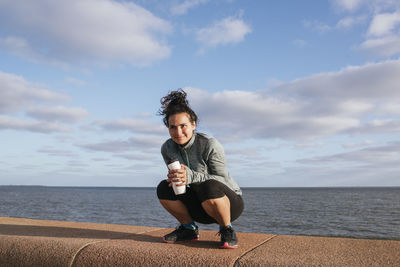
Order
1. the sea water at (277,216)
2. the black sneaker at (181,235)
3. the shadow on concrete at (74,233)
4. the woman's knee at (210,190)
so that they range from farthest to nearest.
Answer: the sea water at (277,216), the shadow on concrete at (74,233), the black sneaker at (181,235), the woman's knee at (210,190)

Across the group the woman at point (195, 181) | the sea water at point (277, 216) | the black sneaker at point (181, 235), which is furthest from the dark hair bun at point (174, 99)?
the sea water at point (277, 216)

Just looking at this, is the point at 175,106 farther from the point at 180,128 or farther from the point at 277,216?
the point at 277,216

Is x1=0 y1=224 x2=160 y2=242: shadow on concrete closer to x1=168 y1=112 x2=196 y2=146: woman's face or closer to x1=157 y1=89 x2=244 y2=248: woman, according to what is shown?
x1=157 y1=89 x2=244 y2=248: woman

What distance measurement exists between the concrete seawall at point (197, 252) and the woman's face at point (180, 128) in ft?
3.28

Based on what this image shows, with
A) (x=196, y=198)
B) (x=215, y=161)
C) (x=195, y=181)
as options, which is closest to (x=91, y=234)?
(x=196, y=198)

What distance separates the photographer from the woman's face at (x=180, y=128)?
3.20 m

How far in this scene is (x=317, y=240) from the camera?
346cm

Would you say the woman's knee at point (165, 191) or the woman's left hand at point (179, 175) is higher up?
the woman's left hand at point (179, 175)

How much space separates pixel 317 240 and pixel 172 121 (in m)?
1.96

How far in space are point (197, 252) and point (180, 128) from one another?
3.77 feet

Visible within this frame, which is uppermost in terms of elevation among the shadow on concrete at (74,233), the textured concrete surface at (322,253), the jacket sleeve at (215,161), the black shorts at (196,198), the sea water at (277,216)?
the jacket sleeve at (215,161)

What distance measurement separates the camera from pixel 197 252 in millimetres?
2699

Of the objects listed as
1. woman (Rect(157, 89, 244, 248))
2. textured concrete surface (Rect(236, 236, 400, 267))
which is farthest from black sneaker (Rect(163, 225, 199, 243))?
textured concrete surface (Rect(236, 236, 400, 267))

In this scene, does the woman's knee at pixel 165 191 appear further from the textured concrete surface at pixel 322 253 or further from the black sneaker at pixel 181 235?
the textured concrete surface at pixel 322 253
